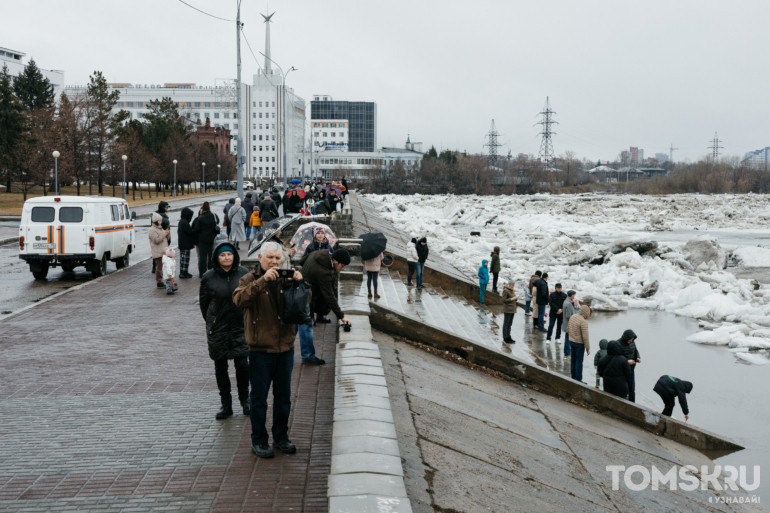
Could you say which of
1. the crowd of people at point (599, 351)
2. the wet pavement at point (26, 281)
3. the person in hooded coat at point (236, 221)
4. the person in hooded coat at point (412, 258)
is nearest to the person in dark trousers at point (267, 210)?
the person in hooded coat at point (236, 221)

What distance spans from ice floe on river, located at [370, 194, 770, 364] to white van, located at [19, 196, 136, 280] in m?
16.1

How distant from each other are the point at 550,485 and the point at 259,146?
149 m

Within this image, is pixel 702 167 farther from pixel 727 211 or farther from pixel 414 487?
pixel 414 487

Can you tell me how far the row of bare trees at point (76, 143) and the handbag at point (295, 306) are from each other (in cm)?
4732

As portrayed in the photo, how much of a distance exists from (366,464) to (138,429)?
8.95 ft

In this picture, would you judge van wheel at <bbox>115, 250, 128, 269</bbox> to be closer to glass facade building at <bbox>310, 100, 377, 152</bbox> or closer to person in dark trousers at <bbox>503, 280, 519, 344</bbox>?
person in dark trousers at <bbox>503, 280, 519, 344</bbox>

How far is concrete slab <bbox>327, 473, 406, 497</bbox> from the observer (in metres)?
4.66

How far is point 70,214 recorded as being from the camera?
17.2 m

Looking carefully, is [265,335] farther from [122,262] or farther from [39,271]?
[122,262]

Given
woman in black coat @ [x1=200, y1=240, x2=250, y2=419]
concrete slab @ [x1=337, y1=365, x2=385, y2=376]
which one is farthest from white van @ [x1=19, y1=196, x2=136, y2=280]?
woman in black coat @ [x1=200, y1=240, x2=250, y2=419]

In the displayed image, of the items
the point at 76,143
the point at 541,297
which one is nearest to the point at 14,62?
the point at 76,143

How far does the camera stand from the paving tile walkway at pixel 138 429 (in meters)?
5.29

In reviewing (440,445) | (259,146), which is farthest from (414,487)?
(259,146)

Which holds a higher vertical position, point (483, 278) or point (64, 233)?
point (64, 233)
